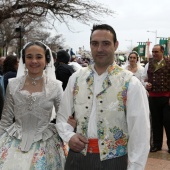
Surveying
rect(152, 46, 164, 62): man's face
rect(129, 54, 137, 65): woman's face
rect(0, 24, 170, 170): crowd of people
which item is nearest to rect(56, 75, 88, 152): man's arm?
rect(0, 24, 170, 170): crowd of people

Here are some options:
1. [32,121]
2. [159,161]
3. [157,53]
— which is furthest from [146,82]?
[32,121]

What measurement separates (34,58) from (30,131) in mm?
642

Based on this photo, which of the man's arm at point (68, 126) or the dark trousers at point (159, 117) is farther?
the dark trousers at point (159, 117)

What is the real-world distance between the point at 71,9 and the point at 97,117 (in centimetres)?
1186

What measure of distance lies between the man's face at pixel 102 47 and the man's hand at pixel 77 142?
1.67ft

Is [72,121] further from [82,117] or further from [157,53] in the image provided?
[157,53]

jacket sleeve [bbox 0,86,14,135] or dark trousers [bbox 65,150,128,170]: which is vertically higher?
jacket sleeve [bbox 0,86,14,135]

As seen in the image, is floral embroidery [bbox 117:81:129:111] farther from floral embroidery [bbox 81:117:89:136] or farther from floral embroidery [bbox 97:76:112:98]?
floral embroidery [bbox 81:117:89:136]

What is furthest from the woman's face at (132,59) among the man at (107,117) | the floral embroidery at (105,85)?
the floral embroidery at (105,85)

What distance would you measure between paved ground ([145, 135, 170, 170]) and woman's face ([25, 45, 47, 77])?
2452 mm

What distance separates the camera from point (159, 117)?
580 cm

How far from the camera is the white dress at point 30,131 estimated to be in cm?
286

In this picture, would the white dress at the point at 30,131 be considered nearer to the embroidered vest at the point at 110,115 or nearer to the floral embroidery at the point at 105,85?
the embroidered vest at the point at 110,115

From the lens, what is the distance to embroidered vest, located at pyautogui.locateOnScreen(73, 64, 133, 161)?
87.3 inches
